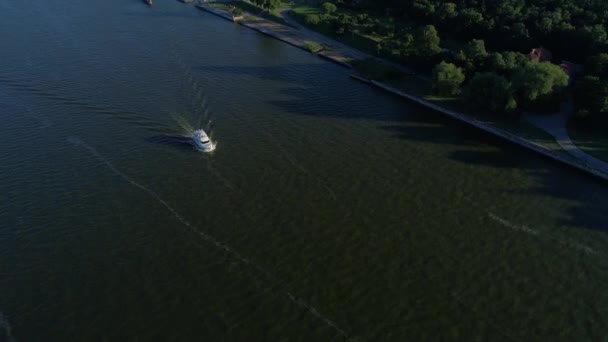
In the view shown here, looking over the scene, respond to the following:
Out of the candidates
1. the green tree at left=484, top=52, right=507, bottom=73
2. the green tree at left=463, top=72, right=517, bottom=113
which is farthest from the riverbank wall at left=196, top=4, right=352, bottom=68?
the green tree at left=463, top=72, right=517, bottom=113

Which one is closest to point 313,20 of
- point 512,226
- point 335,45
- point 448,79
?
point 335,45

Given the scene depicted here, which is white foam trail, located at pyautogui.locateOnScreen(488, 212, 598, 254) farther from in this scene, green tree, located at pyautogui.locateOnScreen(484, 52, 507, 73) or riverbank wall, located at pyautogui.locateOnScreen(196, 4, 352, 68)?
riverbank wall, located at pyautogui.locateOnScreen(196, 4, 352, 68)

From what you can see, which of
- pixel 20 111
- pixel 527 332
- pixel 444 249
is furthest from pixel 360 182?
pixel 20 111

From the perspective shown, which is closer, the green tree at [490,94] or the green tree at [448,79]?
the green tree at [490,94]

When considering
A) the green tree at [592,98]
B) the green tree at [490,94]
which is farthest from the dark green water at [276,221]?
the green tree at [592,98]

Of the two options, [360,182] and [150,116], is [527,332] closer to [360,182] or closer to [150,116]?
[360,182]

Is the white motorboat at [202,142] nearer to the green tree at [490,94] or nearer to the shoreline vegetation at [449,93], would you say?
the shoreline vegetation at [449,93]
